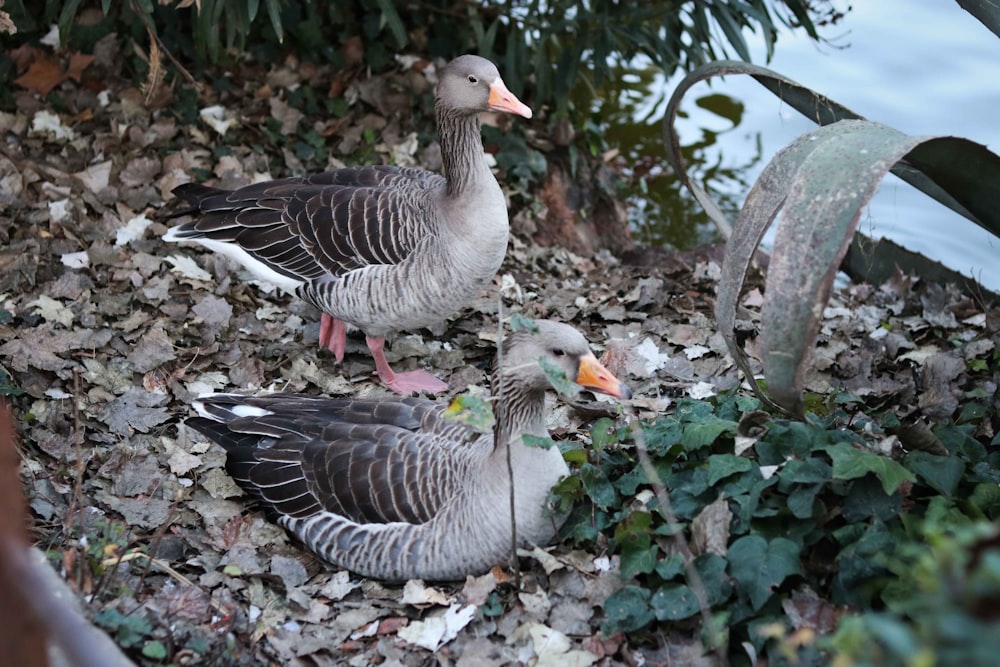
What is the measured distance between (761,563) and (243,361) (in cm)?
312

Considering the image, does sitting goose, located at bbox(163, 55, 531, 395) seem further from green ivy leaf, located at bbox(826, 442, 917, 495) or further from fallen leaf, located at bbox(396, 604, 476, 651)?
green ivy leaf, located at bbox(826, 442, 917, 495)

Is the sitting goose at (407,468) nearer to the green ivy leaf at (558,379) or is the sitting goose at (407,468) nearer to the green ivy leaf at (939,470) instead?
the green ivy leaf at (558,379)

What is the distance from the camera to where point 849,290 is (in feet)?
22.5

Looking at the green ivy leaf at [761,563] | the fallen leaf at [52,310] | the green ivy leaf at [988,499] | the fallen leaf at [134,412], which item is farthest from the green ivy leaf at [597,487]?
the fallen leaf at [52,310]

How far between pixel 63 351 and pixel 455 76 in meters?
2.47

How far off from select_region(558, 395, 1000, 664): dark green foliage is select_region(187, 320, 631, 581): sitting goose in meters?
0.28

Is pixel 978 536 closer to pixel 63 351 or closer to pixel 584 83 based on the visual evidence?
pixel 63 351

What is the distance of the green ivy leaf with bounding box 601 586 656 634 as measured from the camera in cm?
343

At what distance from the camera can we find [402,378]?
5344 millimetres

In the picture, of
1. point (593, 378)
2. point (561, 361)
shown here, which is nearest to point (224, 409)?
point (561, 361)

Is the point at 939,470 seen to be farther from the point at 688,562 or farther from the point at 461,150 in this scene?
the point at 461,150

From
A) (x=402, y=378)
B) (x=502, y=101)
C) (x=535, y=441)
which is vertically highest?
(x=502, y=101)

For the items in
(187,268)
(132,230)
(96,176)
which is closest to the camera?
(187,268)

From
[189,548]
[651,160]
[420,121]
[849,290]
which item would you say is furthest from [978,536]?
[651,160]
